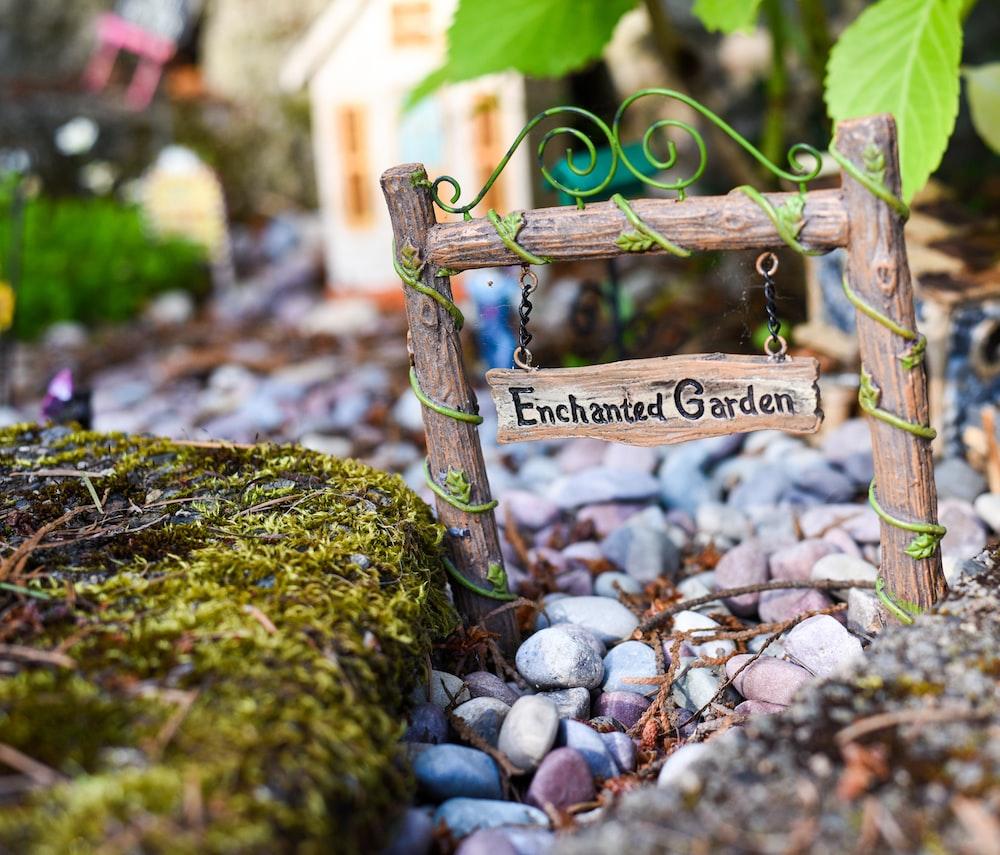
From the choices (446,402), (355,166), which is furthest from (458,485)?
(355,166)

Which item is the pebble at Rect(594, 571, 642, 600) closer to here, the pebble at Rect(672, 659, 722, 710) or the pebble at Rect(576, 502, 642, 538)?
the pebble at Rect(576, 502, 642, 538)

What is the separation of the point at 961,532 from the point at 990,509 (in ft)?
0.60

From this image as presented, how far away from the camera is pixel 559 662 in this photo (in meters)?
2.12

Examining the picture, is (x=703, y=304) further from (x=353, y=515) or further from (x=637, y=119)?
(x=353, y=515)

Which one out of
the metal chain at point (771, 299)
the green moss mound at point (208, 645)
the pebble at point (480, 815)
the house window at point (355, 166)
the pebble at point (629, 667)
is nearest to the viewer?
the green moss mound at point (208, 645)

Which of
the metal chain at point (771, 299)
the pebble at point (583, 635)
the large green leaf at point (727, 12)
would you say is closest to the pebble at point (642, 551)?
the pebble at point (583, 635)

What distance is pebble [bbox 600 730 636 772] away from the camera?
1924mm

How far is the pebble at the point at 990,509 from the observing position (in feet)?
8.77

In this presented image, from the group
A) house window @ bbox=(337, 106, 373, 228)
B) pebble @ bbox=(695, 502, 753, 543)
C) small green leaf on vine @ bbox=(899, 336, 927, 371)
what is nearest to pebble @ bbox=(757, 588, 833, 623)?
pebble @ bbox=(695, 502, 753, 543)

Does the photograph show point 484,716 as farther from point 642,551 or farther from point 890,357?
point 890,357

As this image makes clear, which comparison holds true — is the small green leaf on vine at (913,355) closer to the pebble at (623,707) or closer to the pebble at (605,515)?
the pebble at (623,707)

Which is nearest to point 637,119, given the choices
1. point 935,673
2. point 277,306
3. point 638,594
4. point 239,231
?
point 277,306

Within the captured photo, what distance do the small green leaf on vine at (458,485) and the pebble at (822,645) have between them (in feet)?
2.43

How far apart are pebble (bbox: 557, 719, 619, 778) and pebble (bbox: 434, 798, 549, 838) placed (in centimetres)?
16
